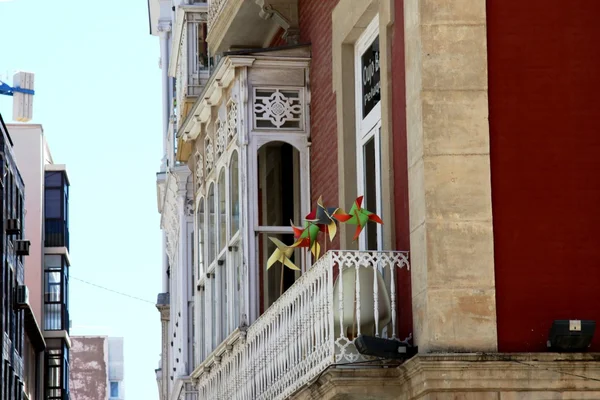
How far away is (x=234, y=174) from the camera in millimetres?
17688

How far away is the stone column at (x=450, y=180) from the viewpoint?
491 inches

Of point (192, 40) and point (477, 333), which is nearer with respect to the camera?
point (477, 333)

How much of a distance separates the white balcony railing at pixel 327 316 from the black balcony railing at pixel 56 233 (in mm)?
55640

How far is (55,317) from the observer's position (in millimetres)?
68938

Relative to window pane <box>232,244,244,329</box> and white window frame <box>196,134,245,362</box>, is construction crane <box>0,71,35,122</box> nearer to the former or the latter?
white window frame <box>196,134,245,362</box>

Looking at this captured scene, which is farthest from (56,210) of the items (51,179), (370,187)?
(370,187)

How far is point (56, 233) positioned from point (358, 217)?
57818 millimetres

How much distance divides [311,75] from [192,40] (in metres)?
6.28

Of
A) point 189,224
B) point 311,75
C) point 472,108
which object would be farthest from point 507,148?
point 189,224

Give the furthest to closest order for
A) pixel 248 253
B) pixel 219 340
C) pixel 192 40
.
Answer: pixel 192 40, pixel 219 340, pixel 248 253

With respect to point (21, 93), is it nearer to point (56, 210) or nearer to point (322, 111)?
point (56, 210)

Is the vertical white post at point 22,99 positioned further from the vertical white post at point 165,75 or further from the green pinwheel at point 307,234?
the green pinwheel at point 307,234

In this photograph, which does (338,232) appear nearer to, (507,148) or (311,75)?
(311,75)

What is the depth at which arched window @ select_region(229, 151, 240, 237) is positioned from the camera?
17502 mm
